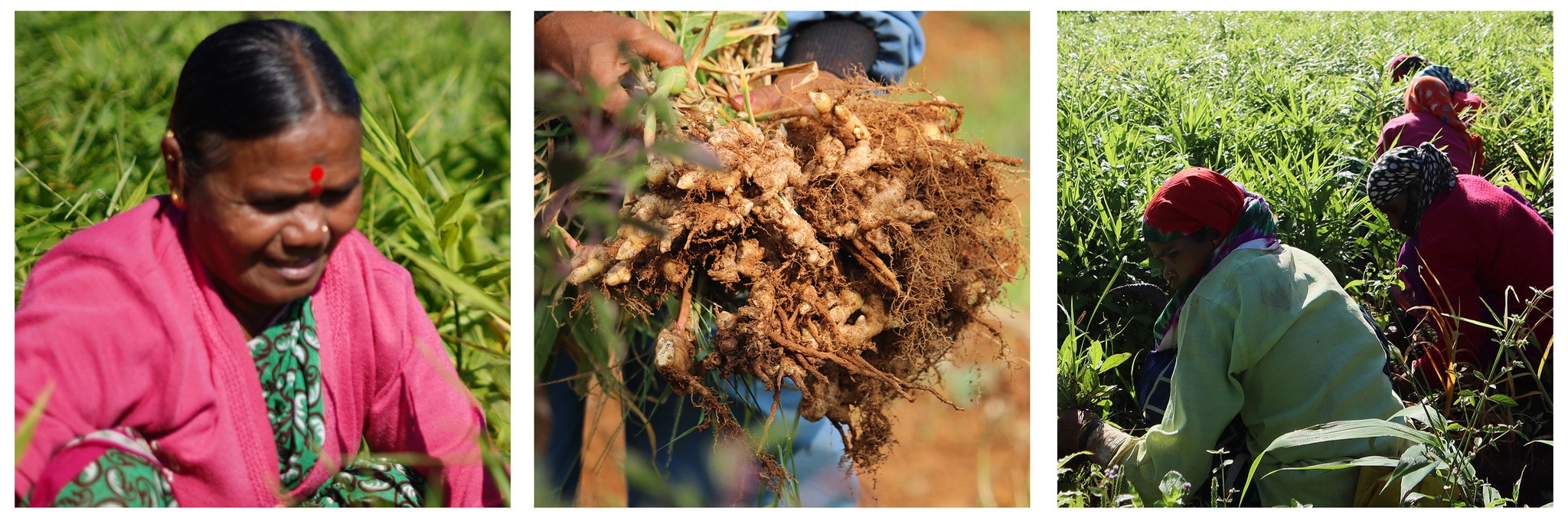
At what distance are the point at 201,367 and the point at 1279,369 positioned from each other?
64.2 inches

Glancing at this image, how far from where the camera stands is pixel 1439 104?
1.78m

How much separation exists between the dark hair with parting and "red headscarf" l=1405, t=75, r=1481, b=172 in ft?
6.45

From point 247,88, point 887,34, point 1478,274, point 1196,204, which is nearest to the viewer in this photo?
point 247,88

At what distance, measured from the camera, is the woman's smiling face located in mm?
931

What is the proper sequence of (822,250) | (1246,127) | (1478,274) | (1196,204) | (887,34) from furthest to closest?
(1246,127)
(887,34)
(1478,274)
(1196,204)
(822,250)

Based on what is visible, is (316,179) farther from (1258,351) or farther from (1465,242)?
(1465,242)

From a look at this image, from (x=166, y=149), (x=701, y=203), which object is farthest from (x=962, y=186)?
(x=166, y=149)

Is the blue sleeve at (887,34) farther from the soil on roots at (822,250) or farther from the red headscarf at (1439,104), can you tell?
the red headscarf at (1439,104)

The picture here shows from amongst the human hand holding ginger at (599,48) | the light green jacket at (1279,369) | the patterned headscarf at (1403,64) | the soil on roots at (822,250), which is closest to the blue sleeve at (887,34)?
the soil on roots at (822,250)

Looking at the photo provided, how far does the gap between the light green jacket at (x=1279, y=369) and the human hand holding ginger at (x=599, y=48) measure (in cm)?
101

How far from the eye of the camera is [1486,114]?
1814 mm

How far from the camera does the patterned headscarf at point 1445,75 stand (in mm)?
1736

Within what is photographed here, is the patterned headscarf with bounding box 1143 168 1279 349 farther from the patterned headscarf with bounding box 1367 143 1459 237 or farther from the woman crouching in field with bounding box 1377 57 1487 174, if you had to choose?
the woman crouching in field with bounding box 1377 57 1487 174


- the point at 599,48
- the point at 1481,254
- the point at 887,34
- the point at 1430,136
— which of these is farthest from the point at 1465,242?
the point at 599,48
